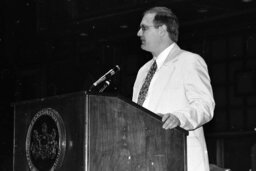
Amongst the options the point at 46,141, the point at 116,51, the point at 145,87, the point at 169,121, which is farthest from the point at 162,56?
the point at 116,51

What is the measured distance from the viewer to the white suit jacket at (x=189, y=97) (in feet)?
8.66

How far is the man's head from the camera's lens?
3.04 m

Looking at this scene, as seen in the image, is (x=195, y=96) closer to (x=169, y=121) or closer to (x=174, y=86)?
(x=174, y=86)

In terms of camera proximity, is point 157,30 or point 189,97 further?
point 157,30

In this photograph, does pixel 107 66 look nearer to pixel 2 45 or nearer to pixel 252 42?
pixel 2 45

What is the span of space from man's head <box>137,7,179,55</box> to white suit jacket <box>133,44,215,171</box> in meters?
0.11

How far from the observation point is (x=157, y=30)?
305 cm

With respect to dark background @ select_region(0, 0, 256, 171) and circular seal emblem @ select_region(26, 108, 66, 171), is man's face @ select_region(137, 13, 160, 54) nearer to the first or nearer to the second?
circular seal emblem @ select_region(26, 108, 66, 171)

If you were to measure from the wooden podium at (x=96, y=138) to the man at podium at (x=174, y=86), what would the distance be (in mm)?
93

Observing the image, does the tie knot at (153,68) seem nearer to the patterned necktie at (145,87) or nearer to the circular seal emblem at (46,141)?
the patterned necktie at (145,87)

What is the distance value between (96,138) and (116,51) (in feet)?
23.9

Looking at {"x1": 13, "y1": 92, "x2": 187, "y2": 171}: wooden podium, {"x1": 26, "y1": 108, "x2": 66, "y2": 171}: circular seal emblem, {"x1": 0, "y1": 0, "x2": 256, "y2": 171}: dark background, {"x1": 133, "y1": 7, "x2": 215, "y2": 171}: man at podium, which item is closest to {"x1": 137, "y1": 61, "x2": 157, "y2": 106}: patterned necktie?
{"x1": 133, "y1": 7, "x2": 215, "y2": 171}: man at podium

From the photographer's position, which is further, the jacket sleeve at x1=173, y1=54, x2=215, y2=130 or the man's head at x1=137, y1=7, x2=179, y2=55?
the man's head at x1=137, y1=7, x2=179, y2=55

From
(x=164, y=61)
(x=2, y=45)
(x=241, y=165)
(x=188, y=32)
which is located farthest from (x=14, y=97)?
(x=164, y=61)
